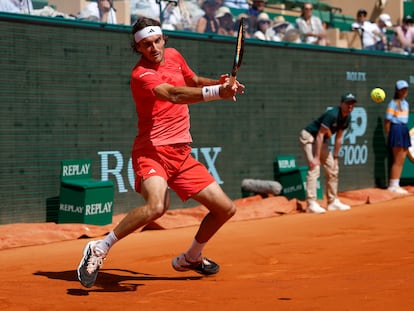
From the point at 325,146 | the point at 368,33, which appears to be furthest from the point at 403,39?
the point at 325,146

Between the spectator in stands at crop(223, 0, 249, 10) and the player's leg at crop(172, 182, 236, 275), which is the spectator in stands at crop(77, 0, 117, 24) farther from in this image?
the player's leg at crop(172, 182, 236, 275)

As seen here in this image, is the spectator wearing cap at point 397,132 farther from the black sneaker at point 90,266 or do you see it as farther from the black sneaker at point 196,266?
the black sneaker at point 90,266

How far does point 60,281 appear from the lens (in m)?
7.27

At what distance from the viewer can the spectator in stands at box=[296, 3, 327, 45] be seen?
1648cm

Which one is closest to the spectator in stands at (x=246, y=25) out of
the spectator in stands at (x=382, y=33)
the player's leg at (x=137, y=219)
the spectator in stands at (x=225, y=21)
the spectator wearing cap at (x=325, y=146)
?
the spectator in stands at (x=225, y=21)

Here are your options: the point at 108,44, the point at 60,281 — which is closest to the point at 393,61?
the point at 108,44

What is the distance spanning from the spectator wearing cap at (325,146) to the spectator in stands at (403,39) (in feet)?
19.8

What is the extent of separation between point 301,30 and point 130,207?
5.87 m

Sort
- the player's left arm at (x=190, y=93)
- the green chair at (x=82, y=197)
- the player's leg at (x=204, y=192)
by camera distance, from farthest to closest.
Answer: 1. the green chair at (x=82, y=197)
2. the player's leg at (x=204, y=192)
3. the player's left arm at (x=190, y=93)

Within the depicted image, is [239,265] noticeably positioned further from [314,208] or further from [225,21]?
[225,21]

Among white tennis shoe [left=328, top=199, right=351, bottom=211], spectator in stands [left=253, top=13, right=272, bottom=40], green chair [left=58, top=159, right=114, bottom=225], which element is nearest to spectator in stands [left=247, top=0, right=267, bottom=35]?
spectator in stands [left=253, top=13, right=272, bottom=40]

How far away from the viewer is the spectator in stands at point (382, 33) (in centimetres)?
1838

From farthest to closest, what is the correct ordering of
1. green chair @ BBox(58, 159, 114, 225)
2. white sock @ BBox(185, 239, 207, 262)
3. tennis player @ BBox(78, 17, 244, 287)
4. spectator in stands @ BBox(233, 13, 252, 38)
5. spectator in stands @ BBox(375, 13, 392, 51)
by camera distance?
spectator in stands @ BBox(375, 13, 392, 51)
spectator in stands @ BBox(233, 13, 252, 38)
green chair @ BBox(58, 159, 114, 225)
white sock @ BBox(185, 239, 207, 262)
tennis player @ BBox(78, 17, 244, 287)

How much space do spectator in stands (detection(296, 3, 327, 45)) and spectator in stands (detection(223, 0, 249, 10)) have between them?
142 centimetres
